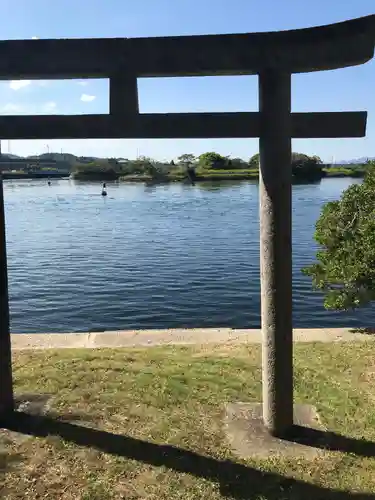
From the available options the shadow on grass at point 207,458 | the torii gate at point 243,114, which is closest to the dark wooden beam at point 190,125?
the torii gate at point 243,114

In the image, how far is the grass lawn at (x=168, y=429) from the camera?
14.8 ft

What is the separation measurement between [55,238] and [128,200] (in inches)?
1381

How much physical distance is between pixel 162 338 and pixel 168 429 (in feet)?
14.1

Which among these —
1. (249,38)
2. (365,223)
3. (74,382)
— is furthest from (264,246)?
(365,223)

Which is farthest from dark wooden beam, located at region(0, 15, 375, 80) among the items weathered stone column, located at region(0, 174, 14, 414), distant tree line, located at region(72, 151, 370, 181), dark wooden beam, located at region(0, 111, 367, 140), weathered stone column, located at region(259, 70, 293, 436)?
distant tree line, located at region(72, 151, 370, 181)

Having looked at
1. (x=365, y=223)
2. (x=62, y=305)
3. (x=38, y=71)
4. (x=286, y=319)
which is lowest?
(x=62, y=305)

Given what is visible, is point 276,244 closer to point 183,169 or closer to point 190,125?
point 190,125

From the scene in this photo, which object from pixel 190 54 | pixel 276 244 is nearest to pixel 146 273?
pixel 276 244

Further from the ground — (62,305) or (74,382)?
(74,382)

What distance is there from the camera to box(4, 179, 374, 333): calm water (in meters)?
17.8

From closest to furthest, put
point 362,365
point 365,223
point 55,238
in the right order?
point 362,365
point 365,223
point 55,238

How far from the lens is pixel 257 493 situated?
4406mm

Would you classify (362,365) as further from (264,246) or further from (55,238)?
(55,238)

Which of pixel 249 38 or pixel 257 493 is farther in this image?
pixel 249 38
